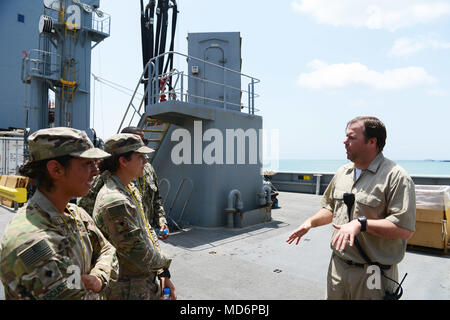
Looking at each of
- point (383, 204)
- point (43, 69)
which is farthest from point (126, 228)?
point (43, 69)

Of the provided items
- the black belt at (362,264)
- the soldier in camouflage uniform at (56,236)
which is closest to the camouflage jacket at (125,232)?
the soldier in camouflage uniform at (56,236)

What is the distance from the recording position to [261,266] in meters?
4.32

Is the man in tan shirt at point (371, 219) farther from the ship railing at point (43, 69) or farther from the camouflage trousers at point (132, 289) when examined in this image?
the ship railing at point (43, 69)

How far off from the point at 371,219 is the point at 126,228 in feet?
5.32

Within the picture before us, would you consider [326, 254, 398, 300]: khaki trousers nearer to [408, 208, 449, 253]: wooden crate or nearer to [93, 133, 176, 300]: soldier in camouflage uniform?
[93, 133, 176, 300]: soldier in camouflage uniform

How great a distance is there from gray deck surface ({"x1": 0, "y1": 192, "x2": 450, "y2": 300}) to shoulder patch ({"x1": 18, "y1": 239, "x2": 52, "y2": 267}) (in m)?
2.57

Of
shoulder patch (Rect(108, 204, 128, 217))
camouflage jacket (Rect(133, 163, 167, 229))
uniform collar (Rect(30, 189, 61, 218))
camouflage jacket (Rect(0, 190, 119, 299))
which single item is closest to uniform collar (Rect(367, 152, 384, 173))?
shoulder patch (Rect(108, 204, 128, 217))

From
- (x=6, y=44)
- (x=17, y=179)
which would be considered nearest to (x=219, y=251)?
(x=17, y=179)

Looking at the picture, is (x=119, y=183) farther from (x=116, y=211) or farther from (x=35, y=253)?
(x=35, y=253)

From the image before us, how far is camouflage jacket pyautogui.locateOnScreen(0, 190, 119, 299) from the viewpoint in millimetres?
1066

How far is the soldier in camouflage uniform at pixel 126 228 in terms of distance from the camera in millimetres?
1755

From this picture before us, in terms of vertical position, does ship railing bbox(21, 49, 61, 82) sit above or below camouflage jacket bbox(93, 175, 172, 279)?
above
